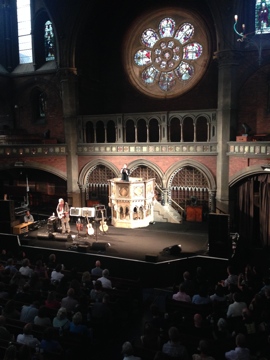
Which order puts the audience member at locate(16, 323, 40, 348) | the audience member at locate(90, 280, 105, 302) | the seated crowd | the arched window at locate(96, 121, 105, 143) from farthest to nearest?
1. the arched window at locate(96, 121, 105, 143)
2. the audience member at locate(90, 280, 105, 302)
3. the audience member at locate(16, 323, 40, 348)
4. the seated crowd

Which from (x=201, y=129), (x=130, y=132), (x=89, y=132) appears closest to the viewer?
→ (x=201, y=129)

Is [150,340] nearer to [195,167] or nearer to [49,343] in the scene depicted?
[49,343]

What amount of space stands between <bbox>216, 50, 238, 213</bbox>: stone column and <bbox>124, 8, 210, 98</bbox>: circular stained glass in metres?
3.26

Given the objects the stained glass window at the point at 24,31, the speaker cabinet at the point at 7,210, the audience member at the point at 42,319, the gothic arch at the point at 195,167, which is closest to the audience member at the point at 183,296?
the audience member at the point at 42,319

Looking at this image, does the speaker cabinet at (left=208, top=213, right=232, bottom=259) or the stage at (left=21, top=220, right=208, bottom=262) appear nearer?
the speaker cabinet at (left=208, top=213, right=232, bottom=259)

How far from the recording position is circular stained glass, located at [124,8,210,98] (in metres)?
20.3

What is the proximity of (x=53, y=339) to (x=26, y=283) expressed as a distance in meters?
3.20

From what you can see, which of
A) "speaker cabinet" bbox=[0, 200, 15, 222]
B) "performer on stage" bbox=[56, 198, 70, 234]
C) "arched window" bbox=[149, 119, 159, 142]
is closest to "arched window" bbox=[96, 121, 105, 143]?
"arched window" bbox=[149, 119, 159, 142]

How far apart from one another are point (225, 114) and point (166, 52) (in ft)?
21.3

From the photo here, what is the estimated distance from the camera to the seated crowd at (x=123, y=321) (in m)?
6.26

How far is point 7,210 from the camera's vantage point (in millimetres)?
16266

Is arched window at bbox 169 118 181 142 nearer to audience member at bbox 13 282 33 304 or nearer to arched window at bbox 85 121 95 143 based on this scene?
arched window at bbox 85 121 95 143

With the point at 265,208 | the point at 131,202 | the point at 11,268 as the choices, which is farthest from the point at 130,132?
the point at 11,268

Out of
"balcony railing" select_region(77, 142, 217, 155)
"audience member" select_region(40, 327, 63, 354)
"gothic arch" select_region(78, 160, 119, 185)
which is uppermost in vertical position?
"balcony railing" select_region(77, 142, 217, 155)
